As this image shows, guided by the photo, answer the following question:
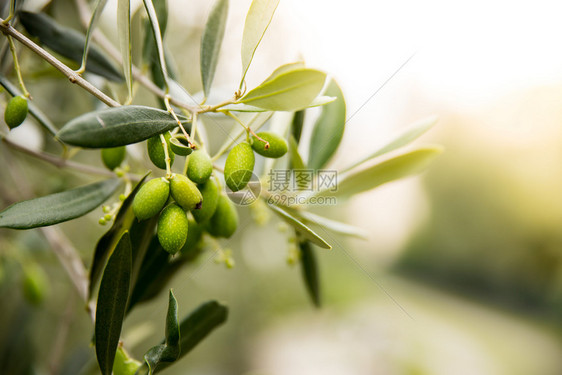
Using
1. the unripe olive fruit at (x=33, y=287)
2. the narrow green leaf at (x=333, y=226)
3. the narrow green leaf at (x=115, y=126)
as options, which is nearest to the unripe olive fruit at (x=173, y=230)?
the narrow green leaf at (x=115, y=126)

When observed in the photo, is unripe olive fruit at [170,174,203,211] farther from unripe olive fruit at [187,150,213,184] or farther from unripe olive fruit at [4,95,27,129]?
unripe olive fruit at [4,95,27,129]

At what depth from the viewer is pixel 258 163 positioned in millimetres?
853

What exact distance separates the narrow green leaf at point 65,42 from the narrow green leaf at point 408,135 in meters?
0.53

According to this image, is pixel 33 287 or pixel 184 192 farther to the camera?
pixel 33 287

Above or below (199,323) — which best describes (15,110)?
above

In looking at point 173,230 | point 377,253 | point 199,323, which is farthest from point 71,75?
point 377,253

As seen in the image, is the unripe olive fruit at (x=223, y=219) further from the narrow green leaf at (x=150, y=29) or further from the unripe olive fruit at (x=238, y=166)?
the narrow green leaf at (x=150, y=29)

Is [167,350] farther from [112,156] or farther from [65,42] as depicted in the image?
[65,42]

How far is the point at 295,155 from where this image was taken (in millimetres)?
724

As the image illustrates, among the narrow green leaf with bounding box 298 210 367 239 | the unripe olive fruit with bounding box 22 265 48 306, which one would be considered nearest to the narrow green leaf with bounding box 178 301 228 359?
the narrow green leaf with bounding box 298 210 367 239

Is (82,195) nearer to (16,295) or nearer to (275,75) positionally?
(275,75)

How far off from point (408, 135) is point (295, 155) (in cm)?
21

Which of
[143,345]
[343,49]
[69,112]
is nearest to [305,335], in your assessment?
[143,345]

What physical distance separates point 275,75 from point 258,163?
388 millimetres
